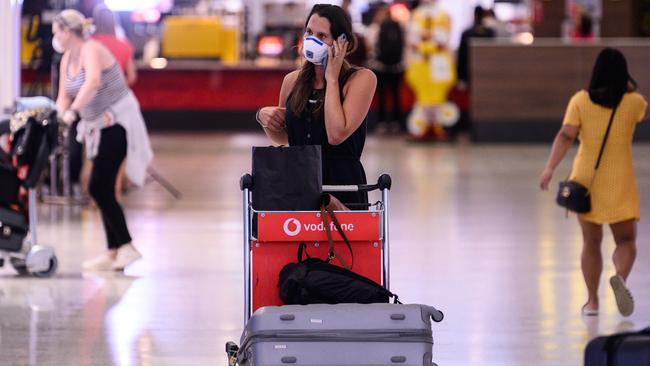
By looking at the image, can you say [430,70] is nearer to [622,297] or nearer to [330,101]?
[622,297]

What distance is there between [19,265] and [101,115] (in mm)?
1031

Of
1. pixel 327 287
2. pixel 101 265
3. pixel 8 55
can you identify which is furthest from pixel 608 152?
pixel 8 55

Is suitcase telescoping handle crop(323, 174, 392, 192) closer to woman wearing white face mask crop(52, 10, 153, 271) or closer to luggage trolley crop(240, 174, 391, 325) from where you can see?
luggage trolley crop(240, 174, 391, 325)

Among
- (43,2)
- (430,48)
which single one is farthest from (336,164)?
(430,48)

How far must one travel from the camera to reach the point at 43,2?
14609 mm

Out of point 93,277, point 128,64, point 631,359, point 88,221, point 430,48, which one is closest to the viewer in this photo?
point 631,359

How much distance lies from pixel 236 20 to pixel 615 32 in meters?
6.79

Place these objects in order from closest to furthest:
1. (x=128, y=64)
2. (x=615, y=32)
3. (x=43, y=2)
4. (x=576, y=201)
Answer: (x=576, y=201) < (x=128, y=64) < (x=43, y=2) < (x=615, y=32)

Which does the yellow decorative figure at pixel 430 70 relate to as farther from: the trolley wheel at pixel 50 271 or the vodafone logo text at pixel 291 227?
the vodafone logo text at pixel 291 227

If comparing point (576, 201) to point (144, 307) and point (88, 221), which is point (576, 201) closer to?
point (144, 307)

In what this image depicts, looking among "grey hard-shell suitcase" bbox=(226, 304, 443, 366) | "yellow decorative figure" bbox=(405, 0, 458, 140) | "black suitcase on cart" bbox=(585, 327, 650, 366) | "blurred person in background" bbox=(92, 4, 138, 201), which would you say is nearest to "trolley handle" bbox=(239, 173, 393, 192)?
"grey hard-shell suitcase" bbox=(226, 304, 443, 366)

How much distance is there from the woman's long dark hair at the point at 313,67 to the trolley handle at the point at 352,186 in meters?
0.34

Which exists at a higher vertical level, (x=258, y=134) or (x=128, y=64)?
(x=128, y=64)

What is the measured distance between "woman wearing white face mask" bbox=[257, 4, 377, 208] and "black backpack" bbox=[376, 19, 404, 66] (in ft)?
50.4
